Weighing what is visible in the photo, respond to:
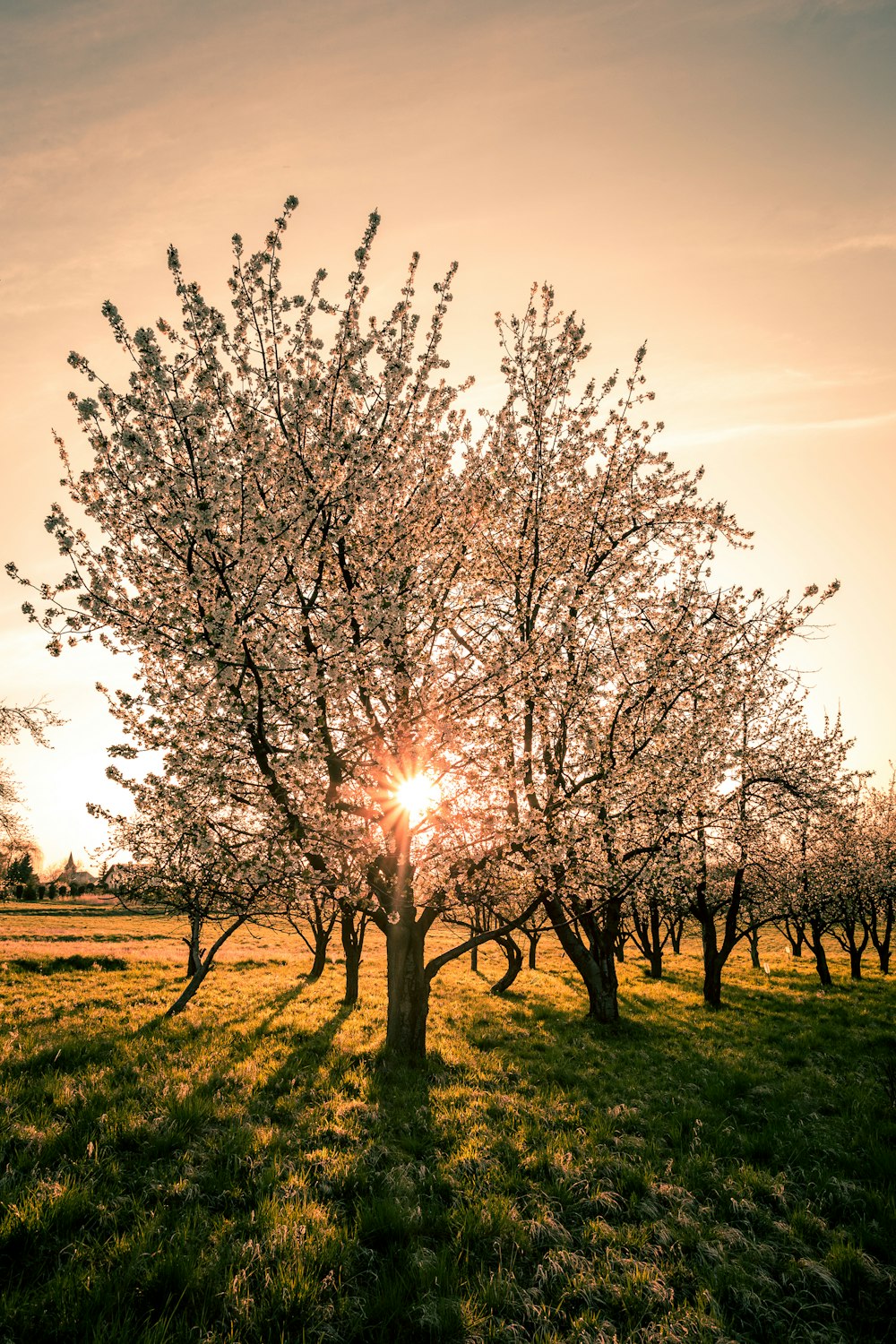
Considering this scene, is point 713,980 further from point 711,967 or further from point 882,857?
point 882,857

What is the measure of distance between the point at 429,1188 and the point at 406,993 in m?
5.29

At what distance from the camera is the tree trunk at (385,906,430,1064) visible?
38.7 feet

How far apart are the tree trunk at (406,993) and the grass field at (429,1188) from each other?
607 mm

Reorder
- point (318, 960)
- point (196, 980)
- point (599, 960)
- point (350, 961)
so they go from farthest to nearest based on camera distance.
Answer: point (318, 960), point (350, 961), point (599, 960), point (196, 980)

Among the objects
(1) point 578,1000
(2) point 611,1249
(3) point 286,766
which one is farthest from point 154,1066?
(1) point 578,1000

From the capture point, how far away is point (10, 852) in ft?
129

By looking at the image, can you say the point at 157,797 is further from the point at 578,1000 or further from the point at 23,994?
the point at 578,1000

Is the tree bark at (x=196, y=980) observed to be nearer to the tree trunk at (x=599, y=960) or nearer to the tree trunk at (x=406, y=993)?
the tree trunk at (x=406, y=993)

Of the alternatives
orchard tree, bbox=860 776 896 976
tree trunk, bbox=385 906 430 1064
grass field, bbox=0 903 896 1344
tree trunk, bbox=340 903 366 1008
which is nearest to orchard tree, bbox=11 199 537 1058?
tree trunk, bbox=385 906 430 1064

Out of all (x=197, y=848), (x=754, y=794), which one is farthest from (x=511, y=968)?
(x=197, y=848)

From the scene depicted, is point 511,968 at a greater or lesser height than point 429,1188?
lesser

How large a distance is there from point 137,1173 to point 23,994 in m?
13.5

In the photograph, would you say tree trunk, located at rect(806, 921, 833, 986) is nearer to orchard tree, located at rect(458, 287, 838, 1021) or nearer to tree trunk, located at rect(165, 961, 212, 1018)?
orchard tree, located at rect(458, 287, 838, 1021)

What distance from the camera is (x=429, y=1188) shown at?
22.2ft
